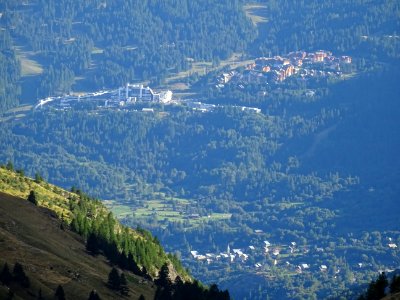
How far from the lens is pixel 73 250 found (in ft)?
302

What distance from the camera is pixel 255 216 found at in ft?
637

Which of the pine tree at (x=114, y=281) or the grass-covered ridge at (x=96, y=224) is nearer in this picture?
the pine tree at (x=114, y=281)

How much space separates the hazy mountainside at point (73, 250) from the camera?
80562 millimetres

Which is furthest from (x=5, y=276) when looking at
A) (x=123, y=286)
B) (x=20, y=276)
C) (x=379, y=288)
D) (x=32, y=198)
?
(x=32, y=198)

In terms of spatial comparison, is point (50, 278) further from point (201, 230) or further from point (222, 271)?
point (201, 230)

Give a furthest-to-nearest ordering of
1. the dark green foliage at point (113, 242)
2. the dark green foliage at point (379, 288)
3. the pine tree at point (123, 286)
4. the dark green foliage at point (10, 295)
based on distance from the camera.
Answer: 1. the dark green foliage at point (113, 242)
2. the pine tree at point (123, 286)
3. the dark green foliage at point (379, 288)
4. the dark green foliage at point (10, 295)

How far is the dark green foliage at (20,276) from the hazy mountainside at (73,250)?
75 millimetres

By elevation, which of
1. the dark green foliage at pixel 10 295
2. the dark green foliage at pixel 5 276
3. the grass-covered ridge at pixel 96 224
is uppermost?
the dark green foliage at pixel 10 295

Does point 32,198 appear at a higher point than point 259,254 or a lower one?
higher

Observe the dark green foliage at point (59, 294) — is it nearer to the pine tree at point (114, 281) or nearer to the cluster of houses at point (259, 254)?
the pine tree at point (114, 281)

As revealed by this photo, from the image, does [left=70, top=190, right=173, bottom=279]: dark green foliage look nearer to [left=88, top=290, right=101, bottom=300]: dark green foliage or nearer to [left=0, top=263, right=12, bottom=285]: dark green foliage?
[left=88, top=290, right=101, bottom=300]: dark green foliage

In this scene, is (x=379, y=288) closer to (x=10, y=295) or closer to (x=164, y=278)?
(x=10, y=295)

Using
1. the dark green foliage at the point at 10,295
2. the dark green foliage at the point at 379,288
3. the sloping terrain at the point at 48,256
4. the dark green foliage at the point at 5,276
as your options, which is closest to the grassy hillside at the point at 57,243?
the sloping terrain at the point at 48,256

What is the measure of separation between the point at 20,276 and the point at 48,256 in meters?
8.52
